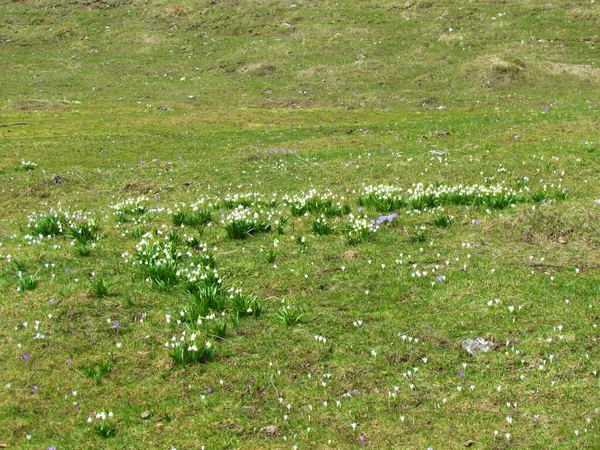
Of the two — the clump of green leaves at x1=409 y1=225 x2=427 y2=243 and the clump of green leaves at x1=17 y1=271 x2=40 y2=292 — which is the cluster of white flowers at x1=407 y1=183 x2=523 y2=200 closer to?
the clump of green leaves at x1=409 y1=225 x2=427 y2=243

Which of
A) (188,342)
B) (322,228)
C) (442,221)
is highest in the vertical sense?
(188,342)

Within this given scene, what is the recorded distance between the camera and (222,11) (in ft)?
232

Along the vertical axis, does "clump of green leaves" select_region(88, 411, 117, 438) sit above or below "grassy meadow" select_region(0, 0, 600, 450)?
above

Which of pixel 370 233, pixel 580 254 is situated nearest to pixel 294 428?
pixel 370 233

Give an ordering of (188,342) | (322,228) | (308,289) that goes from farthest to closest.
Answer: (322,228)
(308,289)
(188,342)

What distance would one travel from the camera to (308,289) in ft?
36.9

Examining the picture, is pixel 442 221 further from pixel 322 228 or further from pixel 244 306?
pixel 244 306

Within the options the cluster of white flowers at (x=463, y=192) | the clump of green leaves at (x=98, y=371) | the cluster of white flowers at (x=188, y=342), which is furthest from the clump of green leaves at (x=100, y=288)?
the cluster of white flowers at (x=463, y=192)

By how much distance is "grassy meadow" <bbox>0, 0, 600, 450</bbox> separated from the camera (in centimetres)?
773

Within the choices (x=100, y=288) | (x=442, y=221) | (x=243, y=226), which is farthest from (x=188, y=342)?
(x=442, y=221)

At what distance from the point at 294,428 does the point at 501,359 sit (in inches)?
126

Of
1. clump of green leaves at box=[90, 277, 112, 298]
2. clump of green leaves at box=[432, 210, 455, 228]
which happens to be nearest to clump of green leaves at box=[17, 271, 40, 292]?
clump of green leaves at box=[90, 277, 112, 298]

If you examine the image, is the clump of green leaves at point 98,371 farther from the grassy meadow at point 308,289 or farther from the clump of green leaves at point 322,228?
the clump of green leaves at point 322,228

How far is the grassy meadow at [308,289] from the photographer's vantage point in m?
7.73
